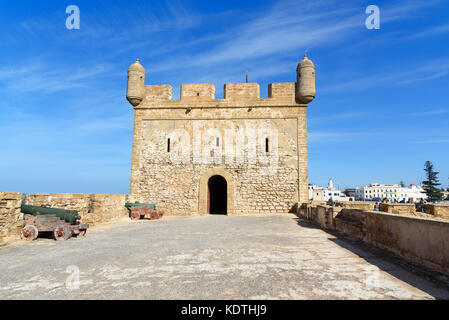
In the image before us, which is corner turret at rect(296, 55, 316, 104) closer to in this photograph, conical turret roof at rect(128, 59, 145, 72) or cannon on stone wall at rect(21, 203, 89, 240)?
conical turret roof at rect(128, 59, 145, 72)

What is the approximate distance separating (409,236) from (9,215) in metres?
8.08

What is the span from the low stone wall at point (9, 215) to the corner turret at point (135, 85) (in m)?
9.00

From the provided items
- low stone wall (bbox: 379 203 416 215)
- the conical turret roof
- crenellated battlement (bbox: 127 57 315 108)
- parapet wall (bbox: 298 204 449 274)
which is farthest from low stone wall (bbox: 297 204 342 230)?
the conical turret roof

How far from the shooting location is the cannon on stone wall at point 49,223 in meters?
6.40

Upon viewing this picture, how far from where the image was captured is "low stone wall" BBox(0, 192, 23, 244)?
605cm

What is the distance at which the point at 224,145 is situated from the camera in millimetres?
14164

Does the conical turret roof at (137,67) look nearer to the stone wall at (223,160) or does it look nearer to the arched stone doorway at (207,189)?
the stone wall at (223,160)

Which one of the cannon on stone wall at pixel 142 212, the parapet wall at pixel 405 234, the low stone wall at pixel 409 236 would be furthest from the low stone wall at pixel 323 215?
the cannon on stone wall at pixel 142 212

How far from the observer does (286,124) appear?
1412 centimetres

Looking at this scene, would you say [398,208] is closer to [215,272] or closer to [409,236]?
[409,236]

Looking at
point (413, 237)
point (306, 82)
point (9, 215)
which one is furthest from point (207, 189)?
point (413, 237)

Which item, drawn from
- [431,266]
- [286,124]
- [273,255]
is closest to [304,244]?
[273,255]

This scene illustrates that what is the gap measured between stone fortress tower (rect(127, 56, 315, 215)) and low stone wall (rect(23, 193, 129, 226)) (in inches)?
102
